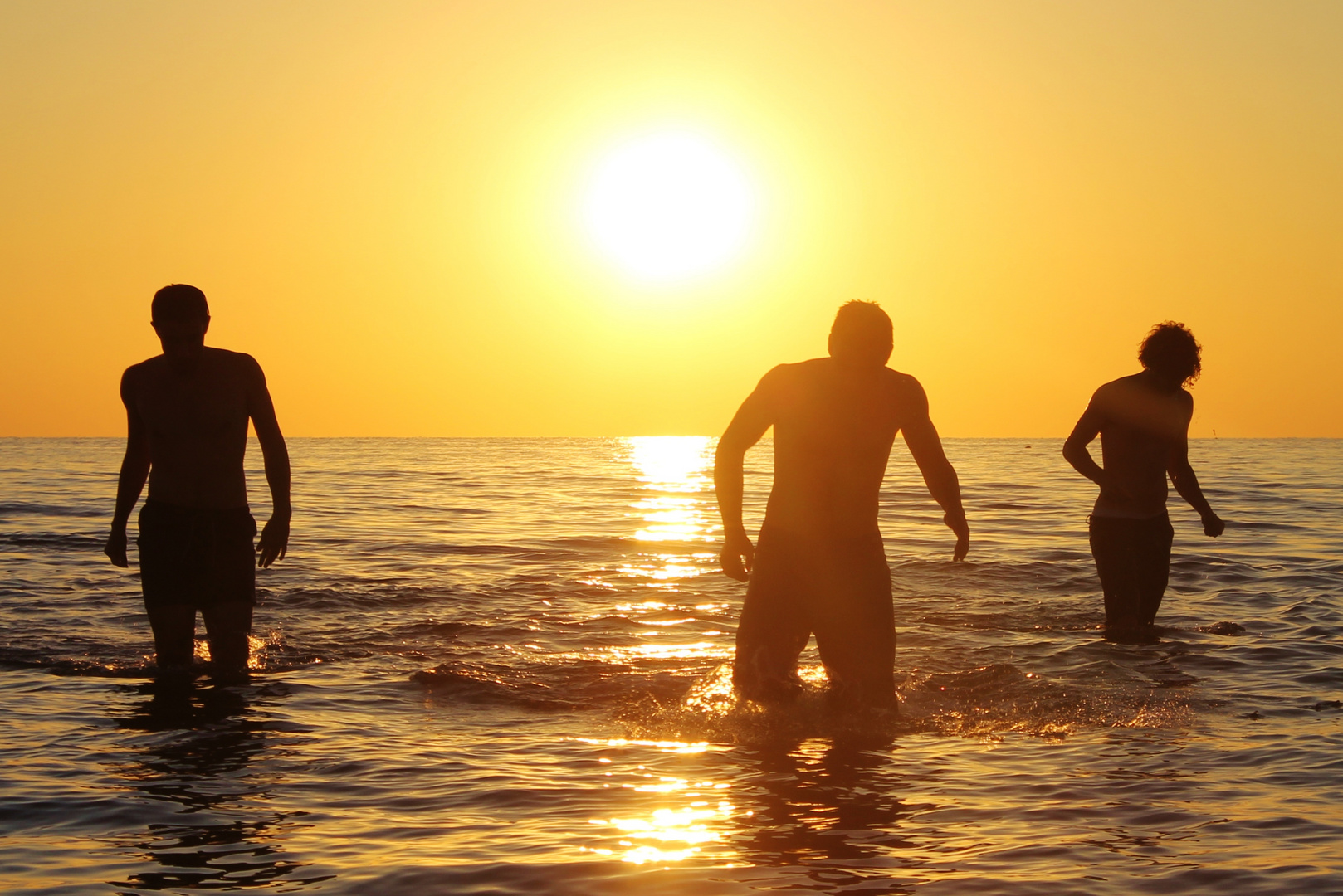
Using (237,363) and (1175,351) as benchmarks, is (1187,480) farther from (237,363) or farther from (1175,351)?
(237,363)


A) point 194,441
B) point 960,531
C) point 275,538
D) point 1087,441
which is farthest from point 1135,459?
point 194,441

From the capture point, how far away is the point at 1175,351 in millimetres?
7660

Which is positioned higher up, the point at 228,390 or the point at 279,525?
the point at 228,390

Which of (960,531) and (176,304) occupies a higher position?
(176,304)

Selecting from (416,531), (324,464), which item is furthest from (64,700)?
(324,464)

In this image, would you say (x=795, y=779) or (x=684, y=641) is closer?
(x=795, y=779)

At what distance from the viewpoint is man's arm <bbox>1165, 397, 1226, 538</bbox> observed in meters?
7.81

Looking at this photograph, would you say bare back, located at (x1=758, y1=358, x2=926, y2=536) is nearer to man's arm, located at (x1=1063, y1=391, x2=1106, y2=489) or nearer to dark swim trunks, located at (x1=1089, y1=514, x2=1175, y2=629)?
man's arm, located at (x1=1063, y1=391, x2=1106, y2=489)

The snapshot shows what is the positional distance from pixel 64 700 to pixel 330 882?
346cm

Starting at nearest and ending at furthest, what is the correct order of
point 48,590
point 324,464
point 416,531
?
1. point 48,590
2. point 416,531
3. point 324,464

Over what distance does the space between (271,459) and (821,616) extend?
114 inches

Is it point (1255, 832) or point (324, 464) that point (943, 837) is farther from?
point (324, 464)

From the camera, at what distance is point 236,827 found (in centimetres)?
423

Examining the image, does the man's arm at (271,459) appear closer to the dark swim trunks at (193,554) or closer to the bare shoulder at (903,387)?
the dark swim trunks at (193,554)
